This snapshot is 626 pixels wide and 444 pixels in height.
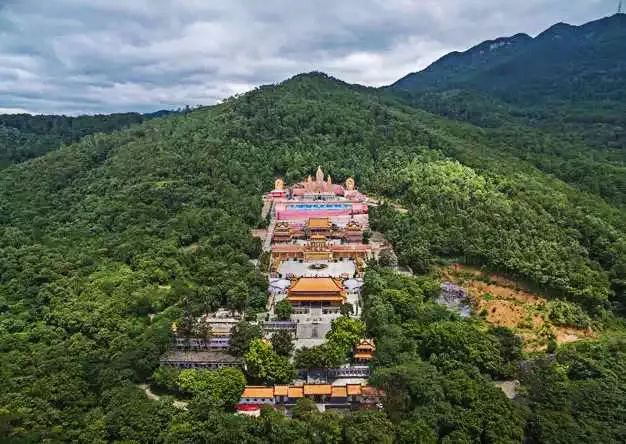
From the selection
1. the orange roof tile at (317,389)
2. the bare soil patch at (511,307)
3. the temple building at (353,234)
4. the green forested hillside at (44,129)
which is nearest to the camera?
the orange roof tile at (317,389)

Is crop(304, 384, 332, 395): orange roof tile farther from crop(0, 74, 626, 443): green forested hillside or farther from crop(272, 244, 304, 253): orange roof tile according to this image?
crop(272, 244, 304, 253): orange roof tile

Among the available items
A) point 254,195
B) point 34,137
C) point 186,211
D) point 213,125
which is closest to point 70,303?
point 186,211

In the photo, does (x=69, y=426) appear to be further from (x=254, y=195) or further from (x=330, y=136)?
(x=330, y=136)

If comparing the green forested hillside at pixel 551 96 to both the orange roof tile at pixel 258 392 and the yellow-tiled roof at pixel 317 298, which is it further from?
the orange roof tile at pixel 258 392

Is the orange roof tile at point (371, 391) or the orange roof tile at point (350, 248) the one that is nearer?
the orange roof tile at point (371, 391)

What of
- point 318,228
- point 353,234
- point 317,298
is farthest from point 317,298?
point 318,228

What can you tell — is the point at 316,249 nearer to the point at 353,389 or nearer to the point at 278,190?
the point at 278,190

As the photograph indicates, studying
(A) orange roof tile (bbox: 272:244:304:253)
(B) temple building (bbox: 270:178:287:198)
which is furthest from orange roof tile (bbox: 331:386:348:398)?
(B) temple building (bbox: 270:178:287:198)

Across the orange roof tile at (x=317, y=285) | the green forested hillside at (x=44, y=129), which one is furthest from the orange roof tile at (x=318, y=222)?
the green forested hillside at (x=44, y=129)
